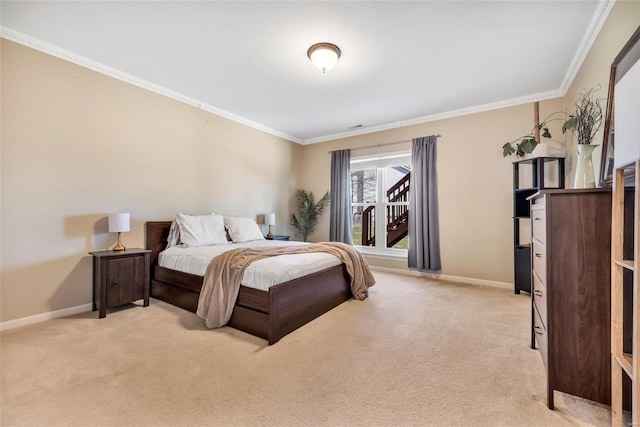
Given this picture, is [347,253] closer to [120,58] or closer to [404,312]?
[404,312]

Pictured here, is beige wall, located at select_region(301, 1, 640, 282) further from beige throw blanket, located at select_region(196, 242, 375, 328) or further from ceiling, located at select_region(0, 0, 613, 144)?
beige throw blanket, located at select_region(196, 242, 375, 328)

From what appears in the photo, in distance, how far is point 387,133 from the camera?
16.1ft

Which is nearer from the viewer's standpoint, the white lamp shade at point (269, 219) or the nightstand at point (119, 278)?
the nightstand at point (119, 278)

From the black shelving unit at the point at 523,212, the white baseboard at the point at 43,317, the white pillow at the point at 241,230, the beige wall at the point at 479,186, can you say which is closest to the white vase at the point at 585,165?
the black shelving unit at the point at 523,212

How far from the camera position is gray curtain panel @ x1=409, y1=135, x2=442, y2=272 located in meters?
4.31

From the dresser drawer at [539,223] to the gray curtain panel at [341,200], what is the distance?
11.2ft

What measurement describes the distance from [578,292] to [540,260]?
319 mm

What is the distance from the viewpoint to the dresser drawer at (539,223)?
155 cm

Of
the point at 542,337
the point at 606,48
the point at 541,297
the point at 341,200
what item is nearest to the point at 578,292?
the point at 541,297

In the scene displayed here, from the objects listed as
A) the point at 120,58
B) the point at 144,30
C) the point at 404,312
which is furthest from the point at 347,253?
the point at 120,58

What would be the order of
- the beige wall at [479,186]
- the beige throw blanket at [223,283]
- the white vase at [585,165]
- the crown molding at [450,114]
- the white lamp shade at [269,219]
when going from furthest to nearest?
the white lamp shade at [269,219]
the beige wall at [479,186]
the crown molding at [450,114]
the beige throw blanket at [223,283]
the white vase at [585,165]

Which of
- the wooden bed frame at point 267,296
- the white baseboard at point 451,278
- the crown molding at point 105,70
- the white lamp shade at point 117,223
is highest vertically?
the crown molding at point 105,70

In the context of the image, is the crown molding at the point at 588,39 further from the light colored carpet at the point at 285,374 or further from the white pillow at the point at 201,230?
the white pillow at the point at 201,230

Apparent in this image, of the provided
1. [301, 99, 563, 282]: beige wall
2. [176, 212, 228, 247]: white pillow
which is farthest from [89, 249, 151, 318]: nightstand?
[301, 99, 563, 282]: beige wall
